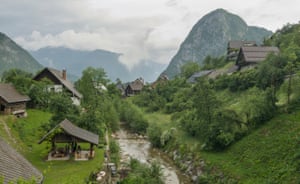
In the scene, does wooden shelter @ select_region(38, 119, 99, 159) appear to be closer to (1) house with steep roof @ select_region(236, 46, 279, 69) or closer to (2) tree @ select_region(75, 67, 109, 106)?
(2) tree @ select_region(75, 67, 109, 106)

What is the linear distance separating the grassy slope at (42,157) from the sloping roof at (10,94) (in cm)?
280

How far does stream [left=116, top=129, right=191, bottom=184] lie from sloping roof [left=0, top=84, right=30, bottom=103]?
52.1 ft

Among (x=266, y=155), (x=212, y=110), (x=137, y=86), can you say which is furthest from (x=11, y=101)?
(x=137, y=86)

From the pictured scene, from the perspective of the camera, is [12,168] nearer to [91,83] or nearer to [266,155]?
[266,155]

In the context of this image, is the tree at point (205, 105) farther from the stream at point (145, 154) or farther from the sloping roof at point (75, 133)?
the sloping roof at point (75, 133)

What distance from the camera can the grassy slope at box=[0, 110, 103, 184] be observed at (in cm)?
2622

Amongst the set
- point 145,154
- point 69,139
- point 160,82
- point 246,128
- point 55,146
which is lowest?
point 145,154

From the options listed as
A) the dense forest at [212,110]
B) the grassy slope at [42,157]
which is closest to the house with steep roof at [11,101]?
the grassy slope at [42,157]

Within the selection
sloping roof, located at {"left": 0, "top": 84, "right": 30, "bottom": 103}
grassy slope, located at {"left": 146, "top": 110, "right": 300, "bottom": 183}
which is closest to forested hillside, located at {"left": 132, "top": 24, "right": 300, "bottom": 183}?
grassy slope, located at {"left": 146, "top": 110, "right": 300, "bottom": 183}

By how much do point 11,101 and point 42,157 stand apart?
11.7m

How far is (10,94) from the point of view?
41188 mm

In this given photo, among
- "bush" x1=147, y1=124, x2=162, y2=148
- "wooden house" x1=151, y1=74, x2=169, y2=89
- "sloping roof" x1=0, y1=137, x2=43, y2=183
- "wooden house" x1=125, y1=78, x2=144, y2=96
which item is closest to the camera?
"sloping roof" x1=0, y1=137, x2=43, y2=183

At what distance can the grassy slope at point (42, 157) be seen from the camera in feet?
86.0

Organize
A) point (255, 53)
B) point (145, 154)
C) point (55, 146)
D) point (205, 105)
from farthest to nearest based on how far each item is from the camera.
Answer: point (255, 53), point (145, 154), point (205, 105), point (55, 146)
